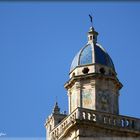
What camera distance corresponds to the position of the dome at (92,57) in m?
36.4

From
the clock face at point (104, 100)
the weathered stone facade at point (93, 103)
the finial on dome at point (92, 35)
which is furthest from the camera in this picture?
the finial on dome at point (92, 35)

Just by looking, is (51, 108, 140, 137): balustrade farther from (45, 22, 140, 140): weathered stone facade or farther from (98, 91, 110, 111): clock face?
(98, 91, 110, 111): clock face

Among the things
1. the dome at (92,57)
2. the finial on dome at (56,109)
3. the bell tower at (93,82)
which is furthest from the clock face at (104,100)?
the finial on dome at (56,109)

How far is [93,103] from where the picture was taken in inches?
1382

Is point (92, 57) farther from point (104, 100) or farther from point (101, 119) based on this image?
point (101, 119)

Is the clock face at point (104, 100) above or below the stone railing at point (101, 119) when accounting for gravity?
above

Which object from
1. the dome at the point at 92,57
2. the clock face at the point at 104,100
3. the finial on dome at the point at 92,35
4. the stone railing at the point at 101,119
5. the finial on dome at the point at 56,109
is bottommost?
the stone railing at the point at 101,119

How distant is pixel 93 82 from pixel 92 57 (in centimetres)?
170

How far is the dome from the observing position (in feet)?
119

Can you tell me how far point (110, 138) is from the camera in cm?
3291

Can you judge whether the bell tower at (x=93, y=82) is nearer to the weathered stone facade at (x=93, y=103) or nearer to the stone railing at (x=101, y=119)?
the weathered stone facade at (x=93, y=103)

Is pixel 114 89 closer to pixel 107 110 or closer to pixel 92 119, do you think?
pixel 107 110

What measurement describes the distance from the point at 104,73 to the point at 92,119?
13.5 ft

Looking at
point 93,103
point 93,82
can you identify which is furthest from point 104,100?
point 93,82
